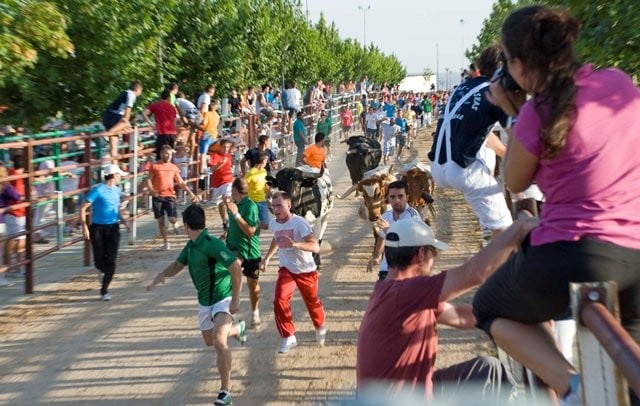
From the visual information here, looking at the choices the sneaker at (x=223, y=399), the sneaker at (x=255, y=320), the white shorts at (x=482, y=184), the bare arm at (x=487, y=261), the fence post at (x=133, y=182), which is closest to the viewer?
the bare arm at (x=487, y=261)

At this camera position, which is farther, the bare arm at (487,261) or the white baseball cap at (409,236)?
the white baseball cap at (409,236)

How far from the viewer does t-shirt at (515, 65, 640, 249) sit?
3.07 meters

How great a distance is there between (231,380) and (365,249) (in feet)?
21.6

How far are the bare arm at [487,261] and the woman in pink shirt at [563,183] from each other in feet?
0.86

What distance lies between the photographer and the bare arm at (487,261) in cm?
354

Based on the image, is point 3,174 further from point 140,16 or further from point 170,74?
point 170,74

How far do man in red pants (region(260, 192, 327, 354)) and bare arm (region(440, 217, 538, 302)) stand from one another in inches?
198

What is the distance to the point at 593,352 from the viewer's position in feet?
8.34

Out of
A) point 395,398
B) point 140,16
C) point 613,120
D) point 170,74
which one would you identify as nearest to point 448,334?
point 395,398

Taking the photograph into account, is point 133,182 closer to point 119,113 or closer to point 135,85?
point 119,113

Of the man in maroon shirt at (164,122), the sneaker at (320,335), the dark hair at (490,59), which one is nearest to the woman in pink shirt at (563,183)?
the dark hair at (490,59)

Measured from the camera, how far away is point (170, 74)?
73.8 feet

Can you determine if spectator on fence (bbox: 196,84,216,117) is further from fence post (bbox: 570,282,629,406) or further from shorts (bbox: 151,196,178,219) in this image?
fence post (bbox: 570,282,629,406)

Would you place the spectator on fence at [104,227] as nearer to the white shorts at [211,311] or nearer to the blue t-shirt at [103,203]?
the blue t-shirt at [103,203]
